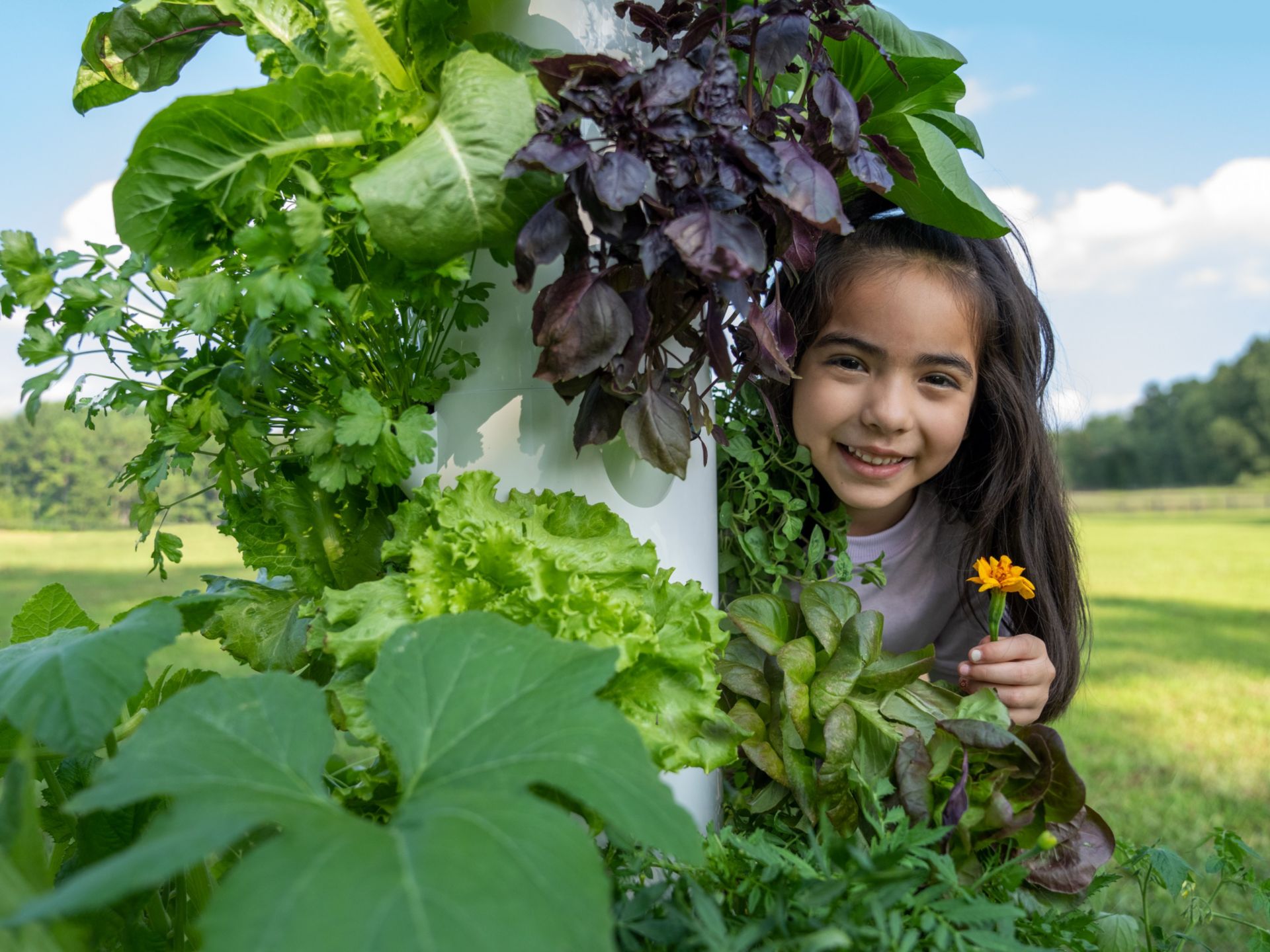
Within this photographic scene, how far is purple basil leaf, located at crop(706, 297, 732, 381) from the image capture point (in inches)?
33.7

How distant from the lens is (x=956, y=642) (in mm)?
1467

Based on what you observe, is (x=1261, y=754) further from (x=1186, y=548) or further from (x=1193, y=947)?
(x=1186, y=548)

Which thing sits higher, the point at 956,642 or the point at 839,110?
the point at 839,110

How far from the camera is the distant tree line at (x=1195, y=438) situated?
883 inches

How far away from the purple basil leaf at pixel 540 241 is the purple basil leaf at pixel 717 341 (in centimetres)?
16

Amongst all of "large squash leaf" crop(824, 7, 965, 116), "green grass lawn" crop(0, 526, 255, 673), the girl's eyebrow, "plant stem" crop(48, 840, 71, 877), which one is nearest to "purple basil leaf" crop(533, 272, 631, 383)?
"large squash leaf" crop(824, 7, 965, 116)

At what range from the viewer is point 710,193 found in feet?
2.55

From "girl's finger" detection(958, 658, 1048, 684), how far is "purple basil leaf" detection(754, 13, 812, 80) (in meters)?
0.71

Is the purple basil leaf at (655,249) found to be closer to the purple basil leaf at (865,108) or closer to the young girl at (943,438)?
the purple basil leaf at (865,108)

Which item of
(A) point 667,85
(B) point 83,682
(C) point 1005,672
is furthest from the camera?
Answer: (C) point 1005,672

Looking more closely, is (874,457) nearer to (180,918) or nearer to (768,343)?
(768,343)

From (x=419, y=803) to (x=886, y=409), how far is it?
89cm

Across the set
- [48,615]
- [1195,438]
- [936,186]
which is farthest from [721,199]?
[1195,438]

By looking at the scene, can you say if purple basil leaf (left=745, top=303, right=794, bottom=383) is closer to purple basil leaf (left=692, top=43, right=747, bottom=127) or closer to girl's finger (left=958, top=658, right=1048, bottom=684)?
purple basil leaf (left=692, top=43, right=747, bottom=127)
